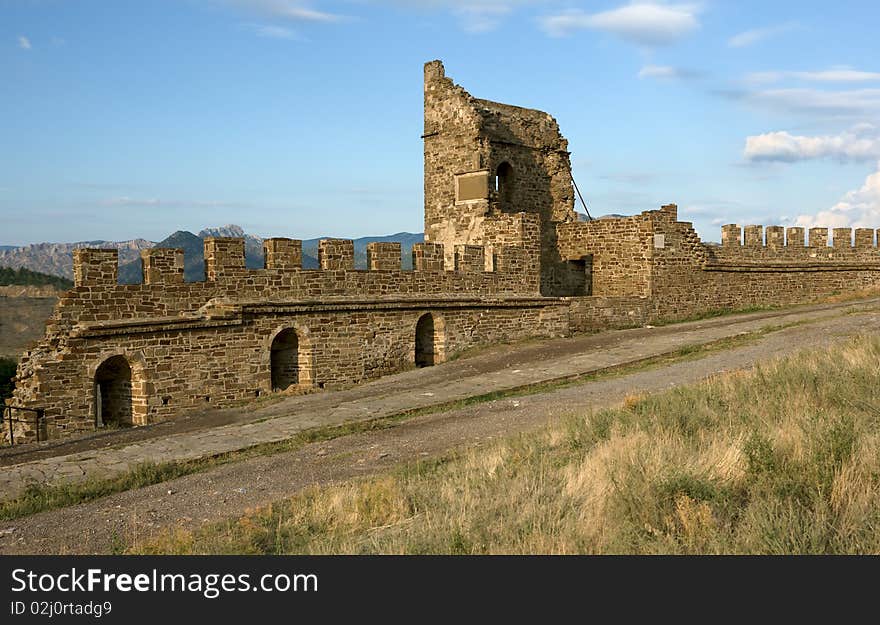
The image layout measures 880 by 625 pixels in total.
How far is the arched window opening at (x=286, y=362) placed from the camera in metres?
16.7

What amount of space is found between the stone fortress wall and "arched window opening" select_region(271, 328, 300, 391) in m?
0.03

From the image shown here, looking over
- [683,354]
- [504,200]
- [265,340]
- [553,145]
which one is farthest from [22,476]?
[553,145]

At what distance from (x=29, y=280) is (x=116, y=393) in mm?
48236

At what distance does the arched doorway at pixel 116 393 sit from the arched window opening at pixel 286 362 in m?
3.03

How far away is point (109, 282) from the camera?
14.1m

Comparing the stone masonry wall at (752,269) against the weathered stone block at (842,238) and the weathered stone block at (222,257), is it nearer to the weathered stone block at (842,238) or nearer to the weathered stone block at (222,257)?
the weathered stone block at (842,238)

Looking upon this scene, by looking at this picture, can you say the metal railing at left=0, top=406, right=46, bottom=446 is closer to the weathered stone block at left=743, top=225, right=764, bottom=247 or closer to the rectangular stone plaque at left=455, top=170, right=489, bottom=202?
the rectangular stone plaque at left=455, top=170, right=489, bottom=202

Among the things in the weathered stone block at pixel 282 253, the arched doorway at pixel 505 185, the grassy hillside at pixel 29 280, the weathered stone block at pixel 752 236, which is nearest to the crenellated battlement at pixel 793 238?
the weathered stone block at pixel 752 236

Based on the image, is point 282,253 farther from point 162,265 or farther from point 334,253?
point 162,265

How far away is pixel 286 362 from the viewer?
55.2 ft

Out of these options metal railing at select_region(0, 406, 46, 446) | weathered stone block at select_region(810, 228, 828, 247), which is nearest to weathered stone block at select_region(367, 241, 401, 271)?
metal railing at select_region(0, 406, 46, 446)

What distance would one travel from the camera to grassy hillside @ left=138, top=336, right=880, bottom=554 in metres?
5.23

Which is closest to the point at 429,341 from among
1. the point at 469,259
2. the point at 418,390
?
the point at 469,259
